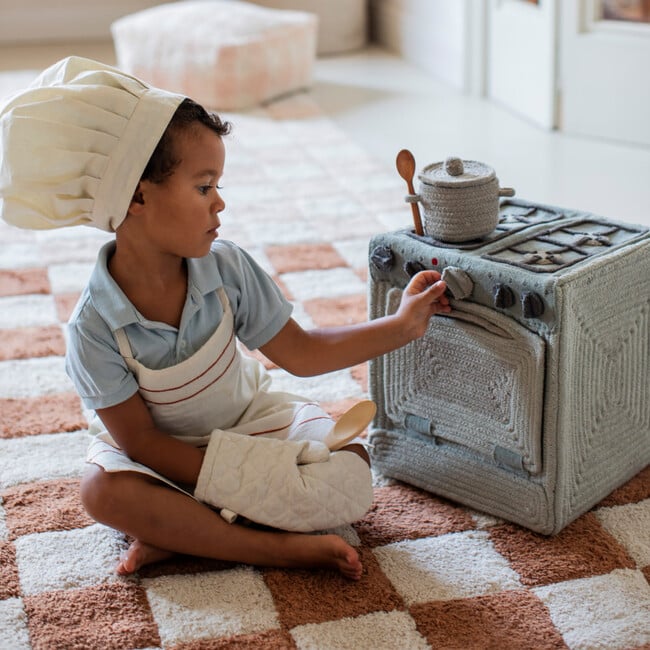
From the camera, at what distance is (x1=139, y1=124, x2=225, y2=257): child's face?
1.13 m

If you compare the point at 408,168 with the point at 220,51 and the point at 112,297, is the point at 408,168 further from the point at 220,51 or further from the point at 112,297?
the point at 220,51

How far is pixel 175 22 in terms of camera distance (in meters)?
3.47

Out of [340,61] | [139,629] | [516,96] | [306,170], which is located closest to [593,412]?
[139,629]

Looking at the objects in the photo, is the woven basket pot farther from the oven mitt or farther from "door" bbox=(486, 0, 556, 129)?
"door" bbox=(486, 0, 556, 129)

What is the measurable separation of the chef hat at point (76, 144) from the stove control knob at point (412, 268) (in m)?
0.34

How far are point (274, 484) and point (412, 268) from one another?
12.1 inches

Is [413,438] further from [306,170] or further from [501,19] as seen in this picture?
[501,19]

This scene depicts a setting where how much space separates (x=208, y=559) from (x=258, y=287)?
1.09 ft

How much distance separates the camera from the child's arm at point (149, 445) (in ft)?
3.89

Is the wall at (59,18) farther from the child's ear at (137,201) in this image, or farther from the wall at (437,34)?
the child's ear at (137,201)

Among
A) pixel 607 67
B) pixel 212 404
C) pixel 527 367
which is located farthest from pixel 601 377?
pixel 607 67

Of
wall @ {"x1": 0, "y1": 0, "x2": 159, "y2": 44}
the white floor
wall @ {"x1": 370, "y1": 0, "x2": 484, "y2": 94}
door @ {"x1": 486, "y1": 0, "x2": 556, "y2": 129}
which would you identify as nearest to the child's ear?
the white floor

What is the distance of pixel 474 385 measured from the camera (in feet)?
4.06

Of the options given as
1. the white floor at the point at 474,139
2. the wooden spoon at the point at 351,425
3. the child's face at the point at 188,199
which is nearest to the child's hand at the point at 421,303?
the wooden spoon at the point at 351,425
